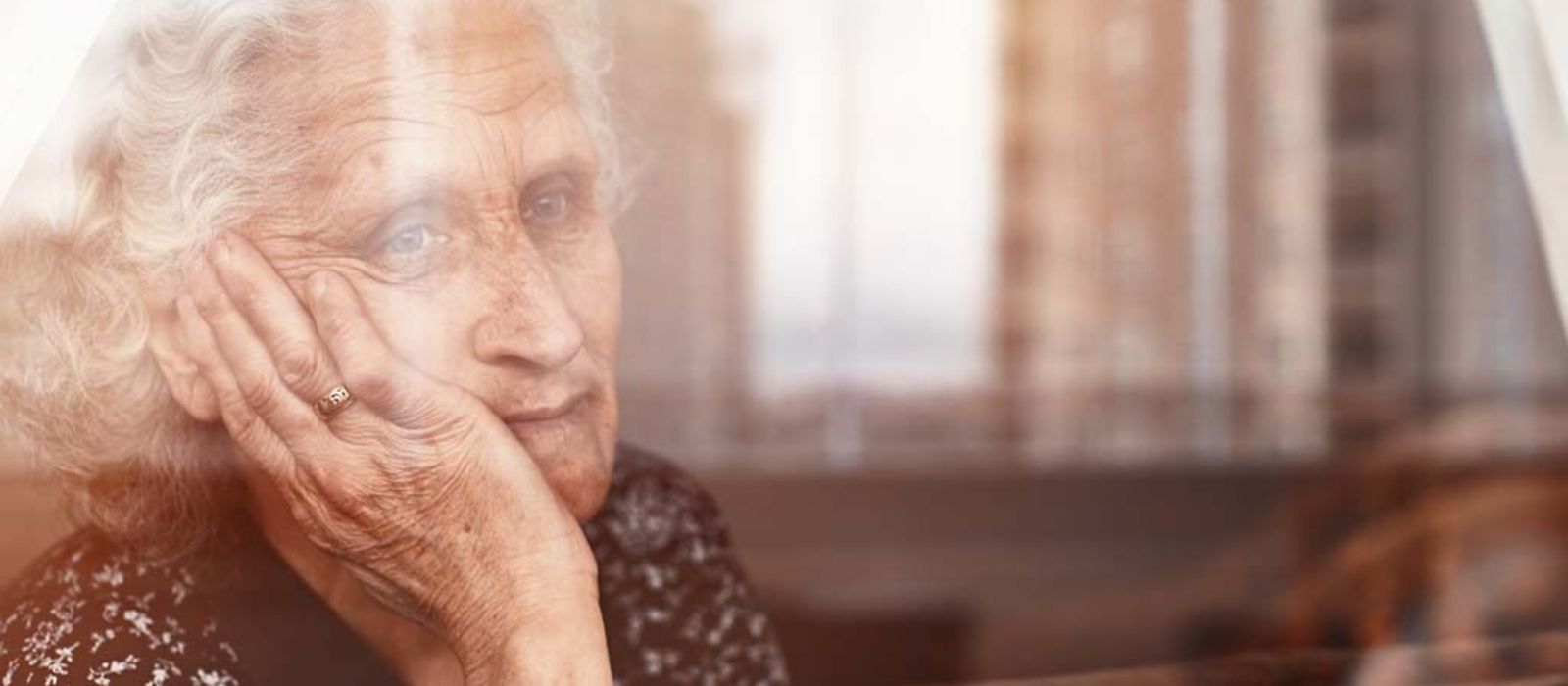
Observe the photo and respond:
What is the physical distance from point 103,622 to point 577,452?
218 mm

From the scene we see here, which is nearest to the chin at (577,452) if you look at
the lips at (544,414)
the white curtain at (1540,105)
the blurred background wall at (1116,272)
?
the lips at (544,414)

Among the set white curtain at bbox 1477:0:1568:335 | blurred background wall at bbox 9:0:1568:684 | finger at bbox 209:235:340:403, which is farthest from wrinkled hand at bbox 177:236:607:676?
blurred background wall at bbox 9:0:1568:684

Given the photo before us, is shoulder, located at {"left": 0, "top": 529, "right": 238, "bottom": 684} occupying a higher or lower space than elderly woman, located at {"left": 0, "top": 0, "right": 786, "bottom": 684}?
lower

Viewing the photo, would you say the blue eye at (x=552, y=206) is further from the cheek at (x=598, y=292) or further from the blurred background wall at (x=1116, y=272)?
the blurred background wall at (x=1116, y=272)

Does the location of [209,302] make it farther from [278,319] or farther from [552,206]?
[552,206]

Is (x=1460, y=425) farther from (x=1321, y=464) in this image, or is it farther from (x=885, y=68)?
(x=885, y=68)

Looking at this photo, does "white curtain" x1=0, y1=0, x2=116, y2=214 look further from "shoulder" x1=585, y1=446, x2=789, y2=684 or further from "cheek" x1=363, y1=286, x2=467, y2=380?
"shoulder" x1=585, y1=446, x2=789, y2=684

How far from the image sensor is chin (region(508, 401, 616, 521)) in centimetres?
70

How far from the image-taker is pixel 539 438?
702 mm

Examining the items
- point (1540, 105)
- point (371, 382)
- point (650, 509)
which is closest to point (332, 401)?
point (371, 382)

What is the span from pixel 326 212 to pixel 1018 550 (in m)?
4.15

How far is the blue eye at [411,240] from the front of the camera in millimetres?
667

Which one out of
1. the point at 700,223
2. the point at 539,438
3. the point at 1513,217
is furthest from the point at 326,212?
the point at 1513,217

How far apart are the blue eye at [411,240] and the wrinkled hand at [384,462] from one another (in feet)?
0.09
